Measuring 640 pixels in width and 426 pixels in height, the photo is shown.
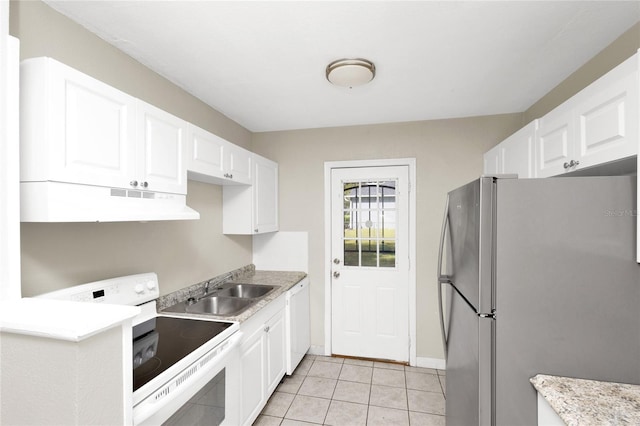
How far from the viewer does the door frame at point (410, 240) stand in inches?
117

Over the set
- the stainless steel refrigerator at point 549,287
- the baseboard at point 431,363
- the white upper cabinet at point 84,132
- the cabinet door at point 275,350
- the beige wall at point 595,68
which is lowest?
the baseboard at point 431,363

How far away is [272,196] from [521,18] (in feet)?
7.97

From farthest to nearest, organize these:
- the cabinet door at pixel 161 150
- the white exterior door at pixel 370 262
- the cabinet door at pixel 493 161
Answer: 1. the white exterior door at pixel 370 262
2. the cabinet door at pixel 493 161
3. the cabinet door at pixel 161 150

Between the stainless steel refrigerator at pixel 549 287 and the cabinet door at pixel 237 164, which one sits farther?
the cabinet door at pixel 237 164

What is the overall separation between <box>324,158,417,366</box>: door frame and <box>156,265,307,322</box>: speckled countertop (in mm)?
369

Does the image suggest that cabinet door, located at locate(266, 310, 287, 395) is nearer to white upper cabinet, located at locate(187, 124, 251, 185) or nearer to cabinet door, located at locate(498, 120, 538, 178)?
white upper cabinet, located at locate(187, 124, 251, 185)

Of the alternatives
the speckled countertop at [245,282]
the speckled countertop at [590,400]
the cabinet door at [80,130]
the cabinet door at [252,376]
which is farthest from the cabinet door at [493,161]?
the cabinet door at [80,130]

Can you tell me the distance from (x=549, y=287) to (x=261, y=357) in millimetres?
1816

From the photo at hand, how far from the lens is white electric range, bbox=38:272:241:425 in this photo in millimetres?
1116

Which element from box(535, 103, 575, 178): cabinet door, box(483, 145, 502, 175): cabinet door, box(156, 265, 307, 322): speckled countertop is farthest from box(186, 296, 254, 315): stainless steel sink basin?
box(483, 145, 502, 175): cabinet door

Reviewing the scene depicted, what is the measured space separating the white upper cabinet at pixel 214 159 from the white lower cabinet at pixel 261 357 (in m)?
1.05

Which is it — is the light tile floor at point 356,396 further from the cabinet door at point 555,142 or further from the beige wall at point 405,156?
the cabinet door at point 555,142

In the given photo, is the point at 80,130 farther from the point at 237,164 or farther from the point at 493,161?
the point at 493,161

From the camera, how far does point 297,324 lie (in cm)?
282
